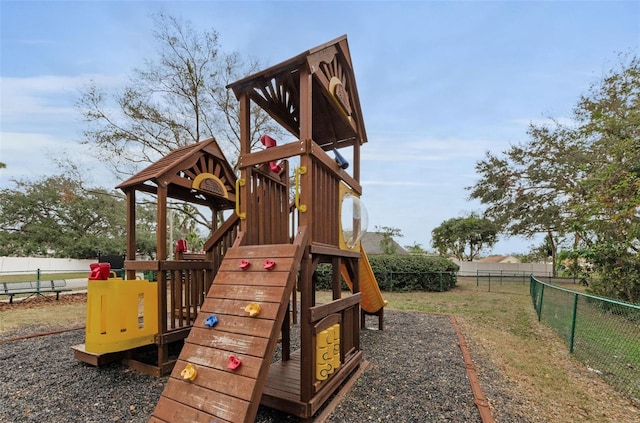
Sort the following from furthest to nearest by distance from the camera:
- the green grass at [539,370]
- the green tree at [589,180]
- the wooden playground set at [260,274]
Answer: the green tree at [589,180] → the green grass at [539,370] → the wooden playground set at [260,274]

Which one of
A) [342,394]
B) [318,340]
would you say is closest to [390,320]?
[342,394]

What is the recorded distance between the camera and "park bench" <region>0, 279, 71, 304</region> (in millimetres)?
8672

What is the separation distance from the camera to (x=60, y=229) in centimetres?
2497

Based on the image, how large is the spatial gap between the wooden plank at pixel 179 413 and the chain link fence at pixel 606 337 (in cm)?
437

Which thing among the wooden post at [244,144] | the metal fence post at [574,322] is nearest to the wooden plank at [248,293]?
the wooden post at [244,144]

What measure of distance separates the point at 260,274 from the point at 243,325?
0.46 m

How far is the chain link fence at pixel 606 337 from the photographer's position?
386 cm

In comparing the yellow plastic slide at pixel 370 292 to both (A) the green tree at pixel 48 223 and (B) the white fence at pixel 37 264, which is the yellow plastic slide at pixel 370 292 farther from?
(B) the white fence at pixel 37 264

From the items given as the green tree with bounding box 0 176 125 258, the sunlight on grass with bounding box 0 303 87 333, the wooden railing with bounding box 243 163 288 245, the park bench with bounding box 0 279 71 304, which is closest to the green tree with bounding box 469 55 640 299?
the wooden railing with bounding box 243 163 288 245

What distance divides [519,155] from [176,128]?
1806 cm

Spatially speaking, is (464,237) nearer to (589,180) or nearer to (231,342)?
(589,180)

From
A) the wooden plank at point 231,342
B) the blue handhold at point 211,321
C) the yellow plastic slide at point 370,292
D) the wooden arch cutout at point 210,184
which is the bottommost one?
the yellow plastic slide at point 370,292

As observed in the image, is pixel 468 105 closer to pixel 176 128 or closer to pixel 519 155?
pixel 519 155

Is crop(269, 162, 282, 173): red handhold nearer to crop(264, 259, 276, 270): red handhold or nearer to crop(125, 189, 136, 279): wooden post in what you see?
crop(264, 259, 276, 270): red handhold
